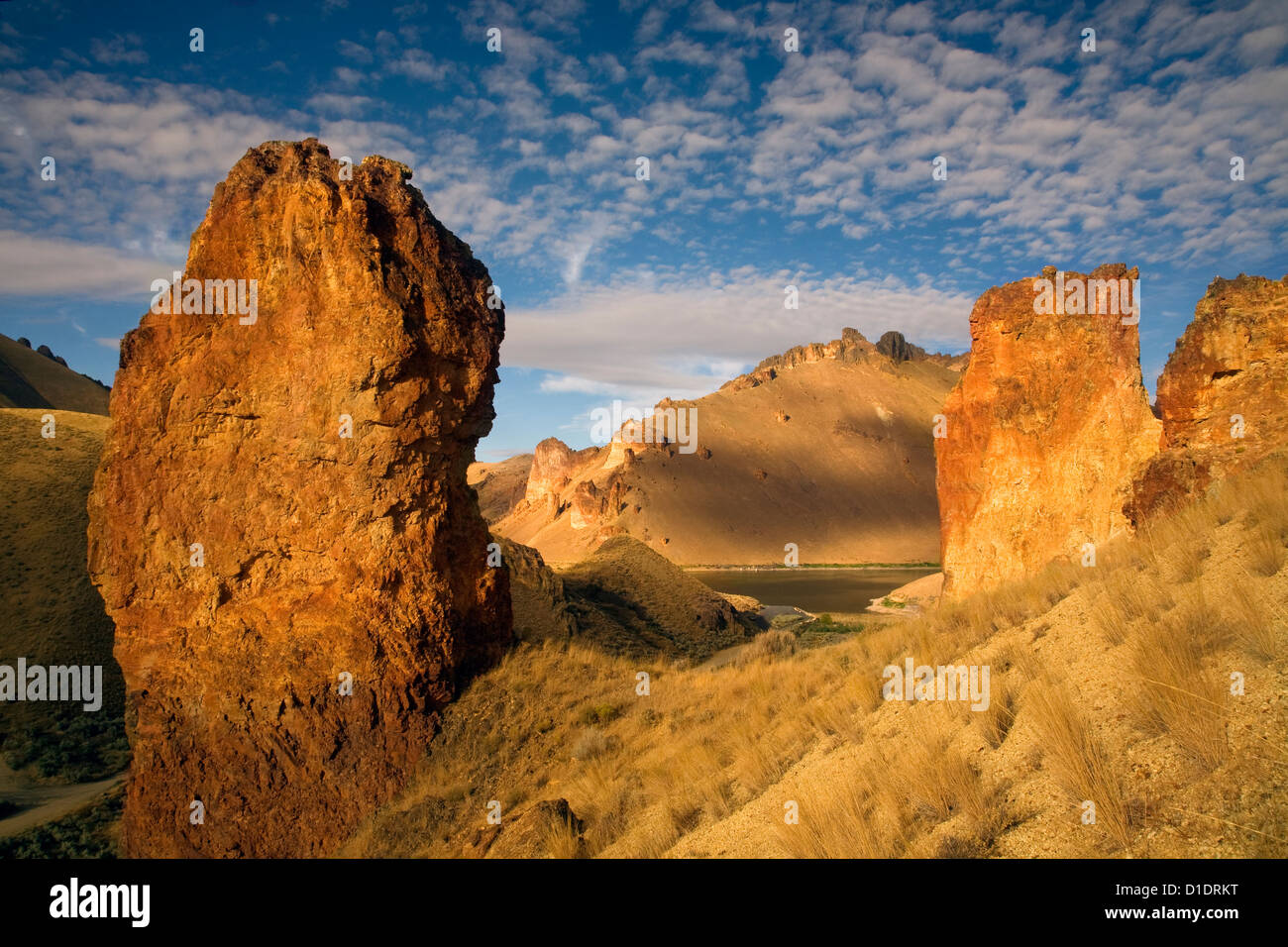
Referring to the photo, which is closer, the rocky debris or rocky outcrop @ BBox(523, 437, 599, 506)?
the rocky debris

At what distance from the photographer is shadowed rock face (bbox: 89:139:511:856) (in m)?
7.88

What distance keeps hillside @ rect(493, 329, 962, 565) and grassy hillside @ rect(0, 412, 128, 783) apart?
54477 millimetres

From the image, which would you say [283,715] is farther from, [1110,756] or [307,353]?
[1110,756]

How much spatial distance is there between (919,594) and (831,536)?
48.8m

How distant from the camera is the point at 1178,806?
116 inches

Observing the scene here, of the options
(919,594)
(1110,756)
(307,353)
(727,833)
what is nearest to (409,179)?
(307,353)

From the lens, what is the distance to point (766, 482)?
94812mm

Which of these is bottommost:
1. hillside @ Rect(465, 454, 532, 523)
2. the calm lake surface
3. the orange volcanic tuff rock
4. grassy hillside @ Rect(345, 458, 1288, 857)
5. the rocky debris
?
the calm lake surface

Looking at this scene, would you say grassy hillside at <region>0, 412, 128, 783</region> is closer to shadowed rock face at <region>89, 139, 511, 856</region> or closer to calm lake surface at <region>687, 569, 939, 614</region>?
shadowed rock face at <region>89, 139, 511, 856</region>

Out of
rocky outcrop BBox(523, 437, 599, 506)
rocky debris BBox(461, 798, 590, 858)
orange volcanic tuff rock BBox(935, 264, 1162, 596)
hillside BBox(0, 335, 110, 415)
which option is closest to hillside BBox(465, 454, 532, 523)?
rocky outcrop BBox(523, 437, 599, 506)

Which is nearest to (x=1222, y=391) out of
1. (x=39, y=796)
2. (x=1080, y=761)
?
(x=1080, y=761)

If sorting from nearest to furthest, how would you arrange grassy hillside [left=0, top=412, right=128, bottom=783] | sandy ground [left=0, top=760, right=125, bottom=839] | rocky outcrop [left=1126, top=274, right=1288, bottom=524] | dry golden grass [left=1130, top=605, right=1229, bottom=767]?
dry golden grass [left=1130, top=605, right=1229, bottom=767]
rocky outcrop [left=1126, top=274, right=1288, bottom=524]
sandy ground [left=0, top=760, right=125, bottom=839]
grassy hillside [left=0, top=412, right=128, bottom=783]

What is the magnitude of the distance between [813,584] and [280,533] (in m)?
52.3

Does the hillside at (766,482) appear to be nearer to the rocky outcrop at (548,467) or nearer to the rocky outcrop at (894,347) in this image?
the rocky outcrop at (548,467)
